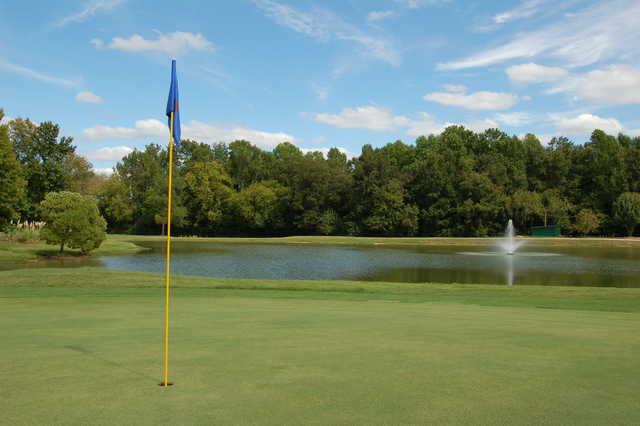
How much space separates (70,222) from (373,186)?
5421cm

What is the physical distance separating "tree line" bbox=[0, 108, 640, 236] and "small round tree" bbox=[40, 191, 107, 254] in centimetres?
2309

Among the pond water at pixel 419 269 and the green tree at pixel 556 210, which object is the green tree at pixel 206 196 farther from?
the pond water at pixel 419 269

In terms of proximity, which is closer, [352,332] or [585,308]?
[352,332]

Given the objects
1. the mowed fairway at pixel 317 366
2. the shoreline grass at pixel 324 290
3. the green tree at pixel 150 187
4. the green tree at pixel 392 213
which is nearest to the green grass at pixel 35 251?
the shoreline grass at pixel 324 290

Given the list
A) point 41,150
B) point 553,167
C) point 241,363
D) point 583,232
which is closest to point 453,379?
point 241,363

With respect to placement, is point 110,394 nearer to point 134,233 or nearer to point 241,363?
point 241,363

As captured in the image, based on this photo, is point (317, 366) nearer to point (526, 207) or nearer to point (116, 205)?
point (526, 207)

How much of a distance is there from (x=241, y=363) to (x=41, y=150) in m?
71.1

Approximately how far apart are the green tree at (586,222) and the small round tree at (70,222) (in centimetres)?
6447

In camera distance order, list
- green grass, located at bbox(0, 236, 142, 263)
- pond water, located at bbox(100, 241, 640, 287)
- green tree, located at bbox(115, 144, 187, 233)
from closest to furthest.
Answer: pond water, located at bbox(100, 241, 640, 287)
green grass, located at bbox(0, 236, 142, 263)
green tree, located at bbox(115, 144, 187, 233)

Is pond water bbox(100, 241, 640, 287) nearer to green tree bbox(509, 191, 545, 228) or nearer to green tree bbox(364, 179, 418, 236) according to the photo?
green tree bbox(509, 191, 545, 228)

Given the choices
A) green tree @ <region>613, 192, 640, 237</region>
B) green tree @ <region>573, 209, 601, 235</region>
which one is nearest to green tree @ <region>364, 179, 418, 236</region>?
green tree @ <region>573, 209, 601, 235</region>

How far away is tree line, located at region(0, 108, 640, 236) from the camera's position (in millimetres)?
79562

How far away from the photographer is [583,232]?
78.0 m
